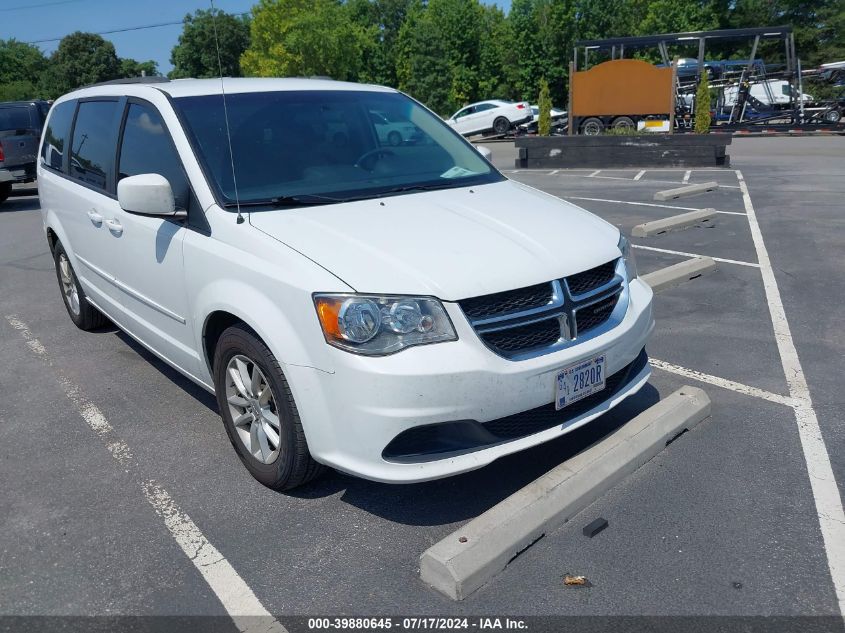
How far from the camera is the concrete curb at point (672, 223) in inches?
360

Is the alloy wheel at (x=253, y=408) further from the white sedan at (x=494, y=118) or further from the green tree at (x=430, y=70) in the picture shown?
the green tree at (x=430, y=70)

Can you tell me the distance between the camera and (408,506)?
3.48m

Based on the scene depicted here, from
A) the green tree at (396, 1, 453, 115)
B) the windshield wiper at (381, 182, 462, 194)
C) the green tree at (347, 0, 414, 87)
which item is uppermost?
the green tree at (347, 0, 414, 87)

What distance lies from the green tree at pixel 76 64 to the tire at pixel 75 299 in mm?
78089

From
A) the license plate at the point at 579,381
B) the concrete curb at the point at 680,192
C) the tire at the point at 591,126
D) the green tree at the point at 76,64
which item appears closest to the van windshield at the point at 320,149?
the license plate at the point at 579,381

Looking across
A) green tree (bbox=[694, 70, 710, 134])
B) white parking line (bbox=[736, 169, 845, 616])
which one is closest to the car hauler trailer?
green tree (bbox=[694, 70, 710, 134])

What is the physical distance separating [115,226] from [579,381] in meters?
2.98

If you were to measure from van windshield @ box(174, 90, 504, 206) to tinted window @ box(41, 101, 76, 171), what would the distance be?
7.11ft

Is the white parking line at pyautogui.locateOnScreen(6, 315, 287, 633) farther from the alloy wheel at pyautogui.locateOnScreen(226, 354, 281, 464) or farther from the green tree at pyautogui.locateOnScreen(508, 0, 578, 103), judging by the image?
the green tree at pyautogui.locateOnScreen(508, 0, 578, 103)

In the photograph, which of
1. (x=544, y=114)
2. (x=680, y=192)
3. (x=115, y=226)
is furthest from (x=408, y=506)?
(x=544, y=114)

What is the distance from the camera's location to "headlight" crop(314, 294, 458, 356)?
9.75 feet

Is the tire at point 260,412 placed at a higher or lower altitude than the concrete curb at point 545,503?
higher

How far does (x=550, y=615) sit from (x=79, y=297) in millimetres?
4902

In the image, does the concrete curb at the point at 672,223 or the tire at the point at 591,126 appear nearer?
the concrete curb at the point at 672,223
